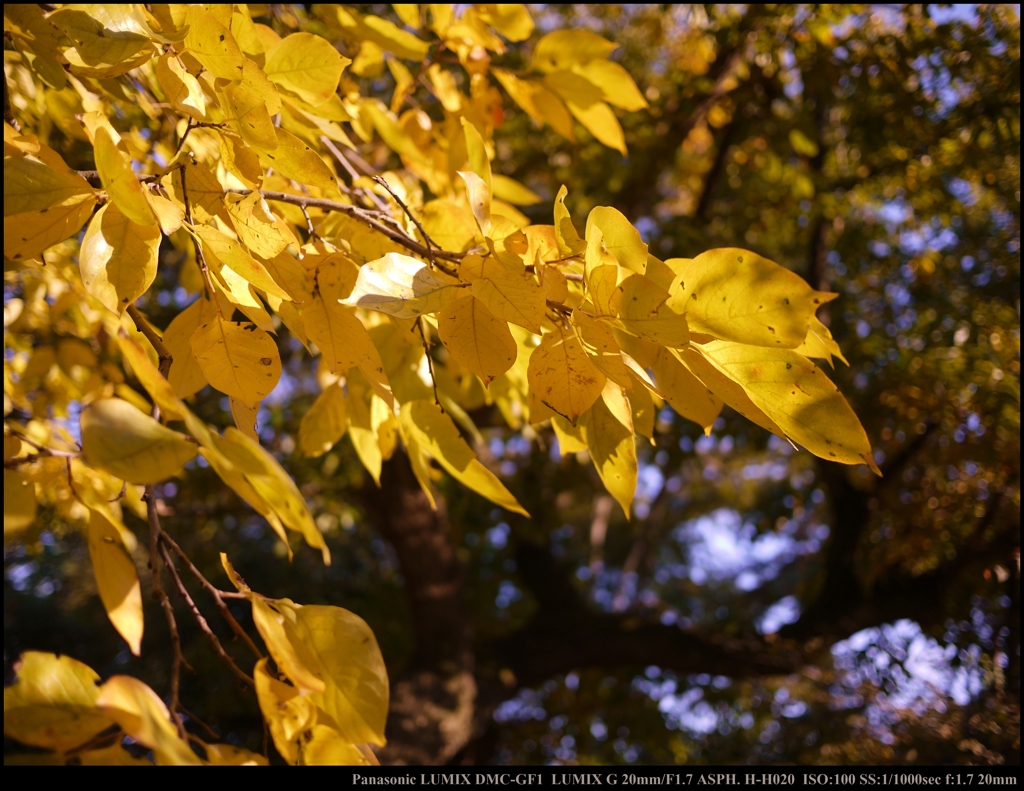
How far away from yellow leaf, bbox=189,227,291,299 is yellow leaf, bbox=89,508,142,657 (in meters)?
0.20

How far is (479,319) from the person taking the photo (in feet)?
1.61

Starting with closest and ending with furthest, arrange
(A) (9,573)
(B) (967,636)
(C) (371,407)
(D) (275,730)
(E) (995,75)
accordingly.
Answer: (D) (275,730), (C) (371,407), (E) (995,75), (B) (967,636), (A) (9,573)

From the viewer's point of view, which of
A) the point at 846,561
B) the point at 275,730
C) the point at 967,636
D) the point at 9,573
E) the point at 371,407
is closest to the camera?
the point at 275,730

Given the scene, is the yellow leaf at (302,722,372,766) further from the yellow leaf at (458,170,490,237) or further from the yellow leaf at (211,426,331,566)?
the yellow leaf at (458,170,490,237)

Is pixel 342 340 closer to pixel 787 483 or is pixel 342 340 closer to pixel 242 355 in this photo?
pixel 242 355

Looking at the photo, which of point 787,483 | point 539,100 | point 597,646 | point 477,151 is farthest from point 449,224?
point 787,483

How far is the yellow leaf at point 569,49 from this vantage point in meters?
0.89

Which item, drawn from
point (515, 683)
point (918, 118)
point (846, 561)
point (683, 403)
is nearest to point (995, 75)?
point (918, 118)

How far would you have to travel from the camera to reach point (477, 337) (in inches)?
19.3

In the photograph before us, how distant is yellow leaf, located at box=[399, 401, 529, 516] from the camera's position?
0.60 metres

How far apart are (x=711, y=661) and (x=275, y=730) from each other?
8.83ft

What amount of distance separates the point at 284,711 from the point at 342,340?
263 mm

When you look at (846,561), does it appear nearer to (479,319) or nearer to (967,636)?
(967,636)

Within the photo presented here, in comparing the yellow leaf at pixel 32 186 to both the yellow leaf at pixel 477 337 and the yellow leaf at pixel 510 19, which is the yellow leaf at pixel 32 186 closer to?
the yellow leaf at pixel 477 337
